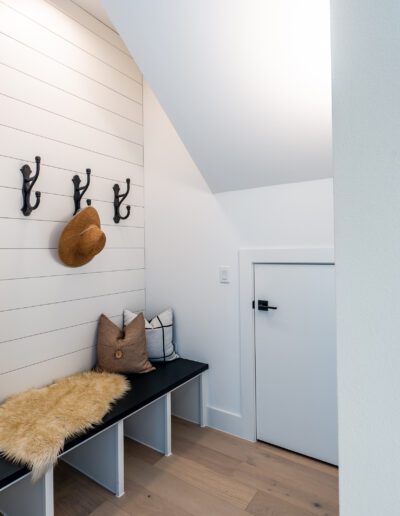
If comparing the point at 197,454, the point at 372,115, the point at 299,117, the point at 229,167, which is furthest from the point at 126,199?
the point at 372,115

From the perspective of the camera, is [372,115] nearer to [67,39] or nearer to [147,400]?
[147,400]

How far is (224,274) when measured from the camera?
6.98ft

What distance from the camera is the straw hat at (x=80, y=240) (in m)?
1.84

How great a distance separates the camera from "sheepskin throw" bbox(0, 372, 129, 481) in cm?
127

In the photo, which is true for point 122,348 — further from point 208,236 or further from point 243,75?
point 243,75

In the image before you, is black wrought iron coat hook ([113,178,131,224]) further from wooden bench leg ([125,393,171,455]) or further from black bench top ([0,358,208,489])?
wooden bench leg ([125,393,171,455])

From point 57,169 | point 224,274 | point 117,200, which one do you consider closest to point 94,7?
point 57,169

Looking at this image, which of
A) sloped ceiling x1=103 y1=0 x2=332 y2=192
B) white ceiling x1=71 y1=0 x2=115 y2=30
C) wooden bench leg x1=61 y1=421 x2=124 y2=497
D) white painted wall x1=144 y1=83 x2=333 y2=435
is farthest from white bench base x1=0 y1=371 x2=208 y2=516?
white ceiling x1=71 y1=0 x2=115 y2=30

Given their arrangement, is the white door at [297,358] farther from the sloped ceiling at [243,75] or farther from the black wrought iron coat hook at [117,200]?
the black wrought iron coat hook at [117,200]

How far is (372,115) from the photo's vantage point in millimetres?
483

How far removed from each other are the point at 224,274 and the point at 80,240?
929 millimetres

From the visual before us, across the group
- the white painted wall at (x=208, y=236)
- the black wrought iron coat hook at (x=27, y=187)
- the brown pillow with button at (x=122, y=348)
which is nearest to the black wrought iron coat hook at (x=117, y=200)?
the white painted wall at (x=208, y=236)

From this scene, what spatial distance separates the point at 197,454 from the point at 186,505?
39 cm

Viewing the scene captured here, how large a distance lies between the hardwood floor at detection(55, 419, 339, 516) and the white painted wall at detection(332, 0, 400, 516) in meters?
1.28
